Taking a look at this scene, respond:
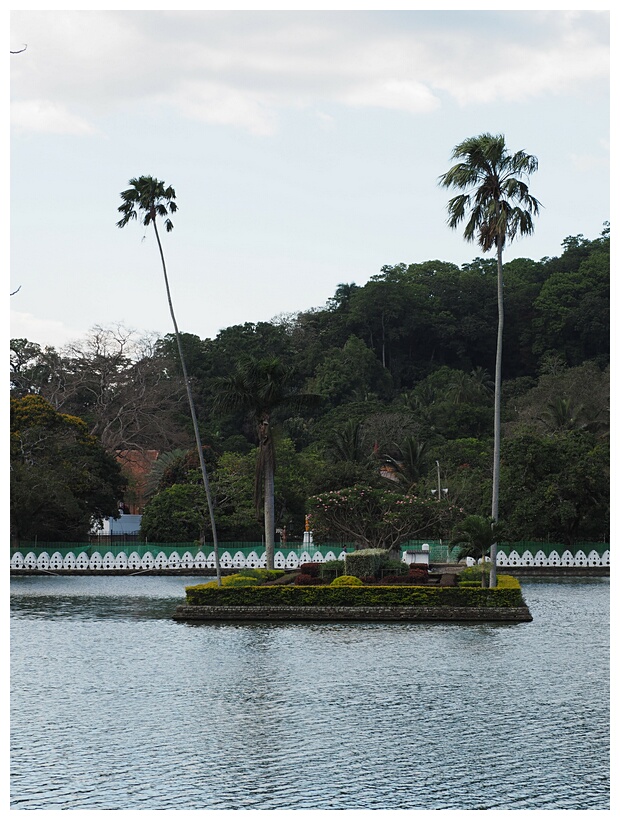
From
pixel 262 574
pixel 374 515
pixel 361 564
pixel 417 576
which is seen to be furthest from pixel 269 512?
pixel 374 515

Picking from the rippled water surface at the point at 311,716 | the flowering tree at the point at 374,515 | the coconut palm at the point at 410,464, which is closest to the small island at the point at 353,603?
the rippled water surface at the point at 311,716

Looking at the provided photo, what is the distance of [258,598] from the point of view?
3031 cm

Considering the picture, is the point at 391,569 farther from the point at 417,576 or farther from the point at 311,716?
the point at 311,716

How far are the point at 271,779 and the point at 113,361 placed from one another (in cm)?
6718

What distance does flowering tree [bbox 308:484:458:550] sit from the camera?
48.1 m

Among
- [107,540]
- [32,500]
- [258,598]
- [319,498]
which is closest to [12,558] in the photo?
[32,500]

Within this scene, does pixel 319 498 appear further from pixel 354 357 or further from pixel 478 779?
pixel 354 357

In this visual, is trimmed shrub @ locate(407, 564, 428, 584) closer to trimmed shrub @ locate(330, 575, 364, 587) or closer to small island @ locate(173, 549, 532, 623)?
small island @ locate(173, 549, 532, 623)

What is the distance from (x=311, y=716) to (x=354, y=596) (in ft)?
45.0

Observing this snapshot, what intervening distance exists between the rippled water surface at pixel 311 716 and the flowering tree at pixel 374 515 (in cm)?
1918

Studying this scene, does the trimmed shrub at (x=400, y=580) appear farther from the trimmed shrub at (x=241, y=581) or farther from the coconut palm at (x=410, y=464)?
the coconut palm at (x=410, y=464)

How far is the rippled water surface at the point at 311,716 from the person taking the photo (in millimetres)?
12375

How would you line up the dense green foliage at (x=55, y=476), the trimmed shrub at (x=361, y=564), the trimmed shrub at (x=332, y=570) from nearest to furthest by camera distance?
the trimmed shrub at (x=361, y=564), the trimmed shrub at (x=332, y=570), the dense green foliage at (x=55, y=476)

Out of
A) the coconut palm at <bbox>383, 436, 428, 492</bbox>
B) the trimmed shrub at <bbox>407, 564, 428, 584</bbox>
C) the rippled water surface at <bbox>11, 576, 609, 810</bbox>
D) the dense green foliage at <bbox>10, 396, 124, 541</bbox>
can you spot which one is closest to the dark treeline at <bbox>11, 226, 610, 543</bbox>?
the coconut palm at <bbox>383, 436, 428, 492</bbox>
